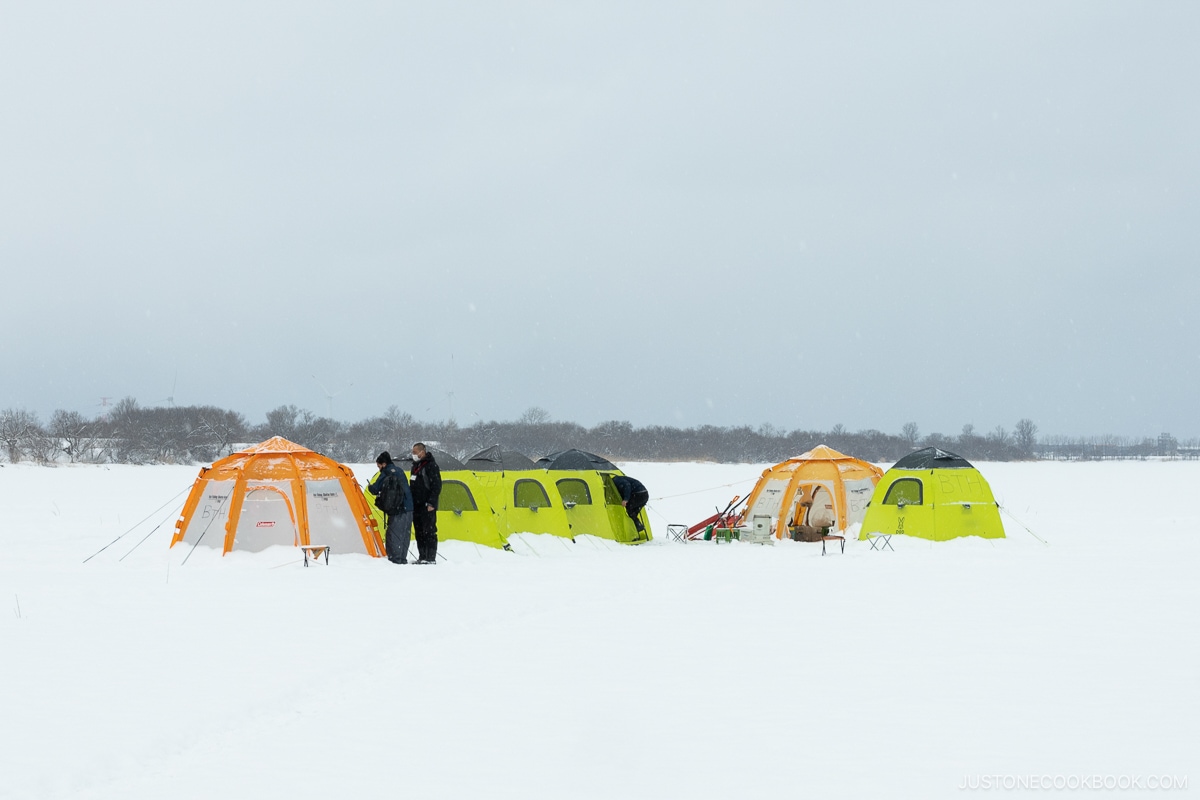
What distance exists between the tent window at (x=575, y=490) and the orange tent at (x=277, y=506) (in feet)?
14.8

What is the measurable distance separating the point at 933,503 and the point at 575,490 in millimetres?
6488

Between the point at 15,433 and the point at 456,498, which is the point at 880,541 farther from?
the point at 15,433

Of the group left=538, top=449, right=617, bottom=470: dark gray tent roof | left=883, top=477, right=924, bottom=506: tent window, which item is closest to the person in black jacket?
left=538, top=449, right=617, bottom=470: dark gray tent roof

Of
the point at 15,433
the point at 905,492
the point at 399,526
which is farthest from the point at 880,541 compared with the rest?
the point at 15,433

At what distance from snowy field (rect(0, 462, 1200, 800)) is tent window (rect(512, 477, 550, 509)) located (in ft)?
8.86

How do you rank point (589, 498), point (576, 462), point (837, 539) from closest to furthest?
point (589, 498) → point (837, 539) → point (576, 462)

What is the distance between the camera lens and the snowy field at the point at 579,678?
5340mm

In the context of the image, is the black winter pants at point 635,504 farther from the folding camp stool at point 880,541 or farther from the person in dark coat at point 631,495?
the folding camp stool at point 880,541

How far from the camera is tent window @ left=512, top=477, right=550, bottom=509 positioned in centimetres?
1744

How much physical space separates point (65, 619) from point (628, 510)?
→ 11.5 metres

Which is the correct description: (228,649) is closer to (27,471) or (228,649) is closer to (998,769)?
(998,769)

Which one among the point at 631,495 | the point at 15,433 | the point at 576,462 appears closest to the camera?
the point at 631,495

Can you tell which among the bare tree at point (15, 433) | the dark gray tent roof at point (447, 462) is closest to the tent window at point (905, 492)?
the dark gray tent roof at point (447, 462)

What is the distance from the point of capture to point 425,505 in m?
14.6
